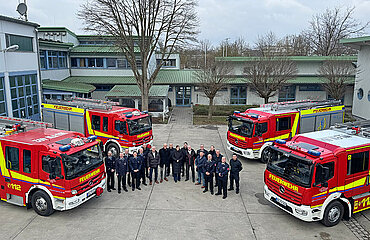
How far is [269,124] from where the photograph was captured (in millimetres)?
15188

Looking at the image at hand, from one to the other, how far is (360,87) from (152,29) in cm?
1891

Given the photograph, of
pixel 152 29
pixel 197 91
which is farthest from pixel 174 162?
pixel 197 91

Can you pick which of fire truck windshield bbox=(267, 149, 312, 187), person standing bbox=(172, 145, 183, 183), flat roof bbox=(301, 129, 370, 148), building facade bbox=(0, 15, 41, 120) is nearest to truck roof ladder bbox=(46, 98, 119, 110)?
building facade bbox=(0, 15, 41, 120)

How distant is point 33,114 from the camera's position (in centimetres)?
2181

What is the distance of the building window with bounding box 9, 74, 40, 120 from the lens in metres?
19.5

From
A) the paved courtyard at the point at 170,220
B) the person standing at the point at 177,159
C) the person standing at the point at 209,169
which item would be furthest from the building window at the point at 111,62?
the person standing at the point at 209,169

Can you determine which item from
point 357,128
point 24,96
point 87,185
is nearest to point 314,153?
point 357,128

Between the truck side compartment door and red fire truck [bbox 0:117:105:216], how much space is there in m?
8.12

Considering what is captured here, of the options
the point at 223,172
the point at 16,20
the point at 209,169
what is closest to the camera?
the point at 223,172

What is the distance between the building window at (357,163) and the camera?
916 centimetres

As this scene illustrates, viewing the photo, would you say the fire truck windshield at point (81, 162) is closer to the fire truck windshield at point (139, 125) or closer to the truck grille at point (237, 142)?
the fire truck windshield at point (139, 125)

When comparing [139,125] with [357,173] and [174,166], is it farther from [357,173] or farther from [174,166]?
[357,173]

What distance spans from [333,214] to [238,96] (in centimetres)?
2414

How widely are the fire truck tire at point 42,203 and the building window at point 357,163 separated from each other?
9.44 metres
